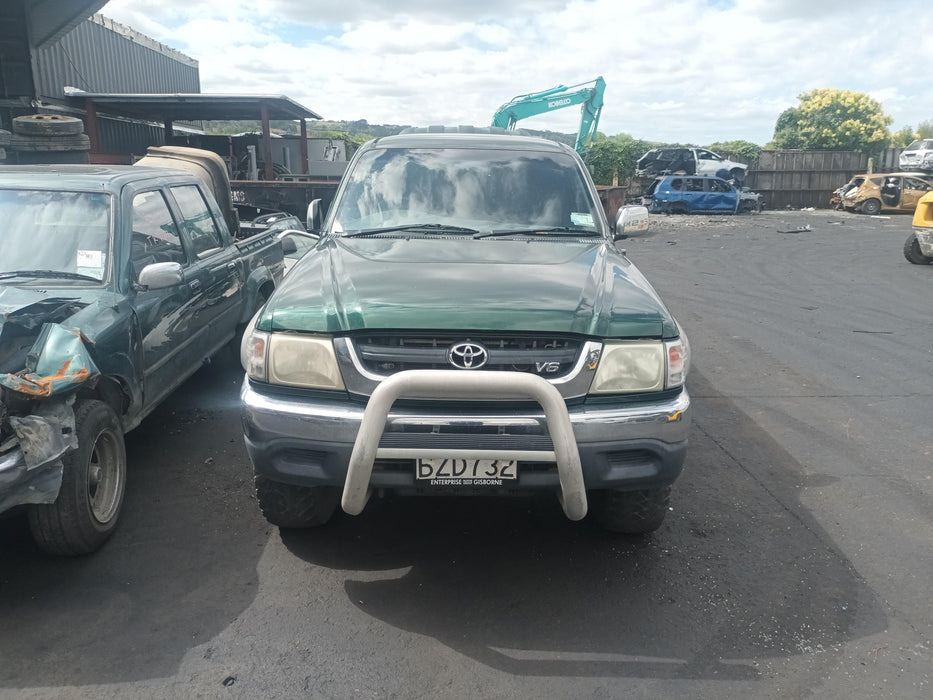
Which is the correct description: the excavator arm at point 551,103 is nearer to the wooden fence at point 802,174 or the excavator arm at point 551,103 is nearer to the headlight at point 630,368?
the wooden fence at point 802,174

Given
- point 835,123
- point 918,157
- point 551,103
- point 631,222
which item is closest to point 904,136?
point 835,123

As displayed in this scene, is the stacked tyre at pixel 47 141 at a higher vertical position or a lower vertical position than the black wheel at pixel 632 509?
higher

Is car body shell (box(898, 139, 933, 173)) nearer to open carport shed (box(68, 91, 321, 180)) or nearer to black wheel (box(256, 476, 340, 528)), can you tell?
open carport shed (box(68, 91, 321, 180))

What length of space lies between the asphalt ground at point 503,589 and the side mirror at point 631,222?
1.49 meters

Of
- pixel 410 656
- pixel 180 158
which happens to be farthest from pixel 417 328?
pixel 180 158

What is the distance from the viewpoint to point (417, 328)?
296 cm

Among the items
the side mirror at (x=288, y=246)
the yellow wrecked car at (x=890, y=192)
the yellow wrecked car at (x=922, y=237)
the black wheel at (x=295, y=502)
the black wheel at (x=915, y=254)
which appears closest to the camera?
the black wheel at (x=295, y=502)

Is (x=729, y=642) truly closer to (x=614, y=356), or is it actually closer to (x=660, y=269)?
(x=614, y=356)

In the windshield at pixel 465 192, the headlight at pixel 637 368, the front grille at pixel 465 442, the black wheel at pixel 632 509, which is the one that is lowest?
the black wheel at pixel 632 509

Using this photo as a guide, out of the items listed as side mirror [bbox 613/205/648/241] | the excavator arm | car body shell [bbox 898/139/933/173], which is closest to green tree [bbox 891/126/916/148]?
car body shell [bbox 898/139/933/173]

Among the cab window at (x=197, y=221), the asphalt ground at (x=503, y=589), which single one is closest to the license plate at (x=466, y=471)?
the asphalt ground at (x=503, y=589)

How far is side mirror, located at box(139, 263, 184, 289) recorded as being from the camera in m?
4.01

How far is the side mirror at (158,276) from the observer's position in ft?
13.2

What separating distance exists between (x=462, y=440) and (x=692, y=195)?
84.2ft
